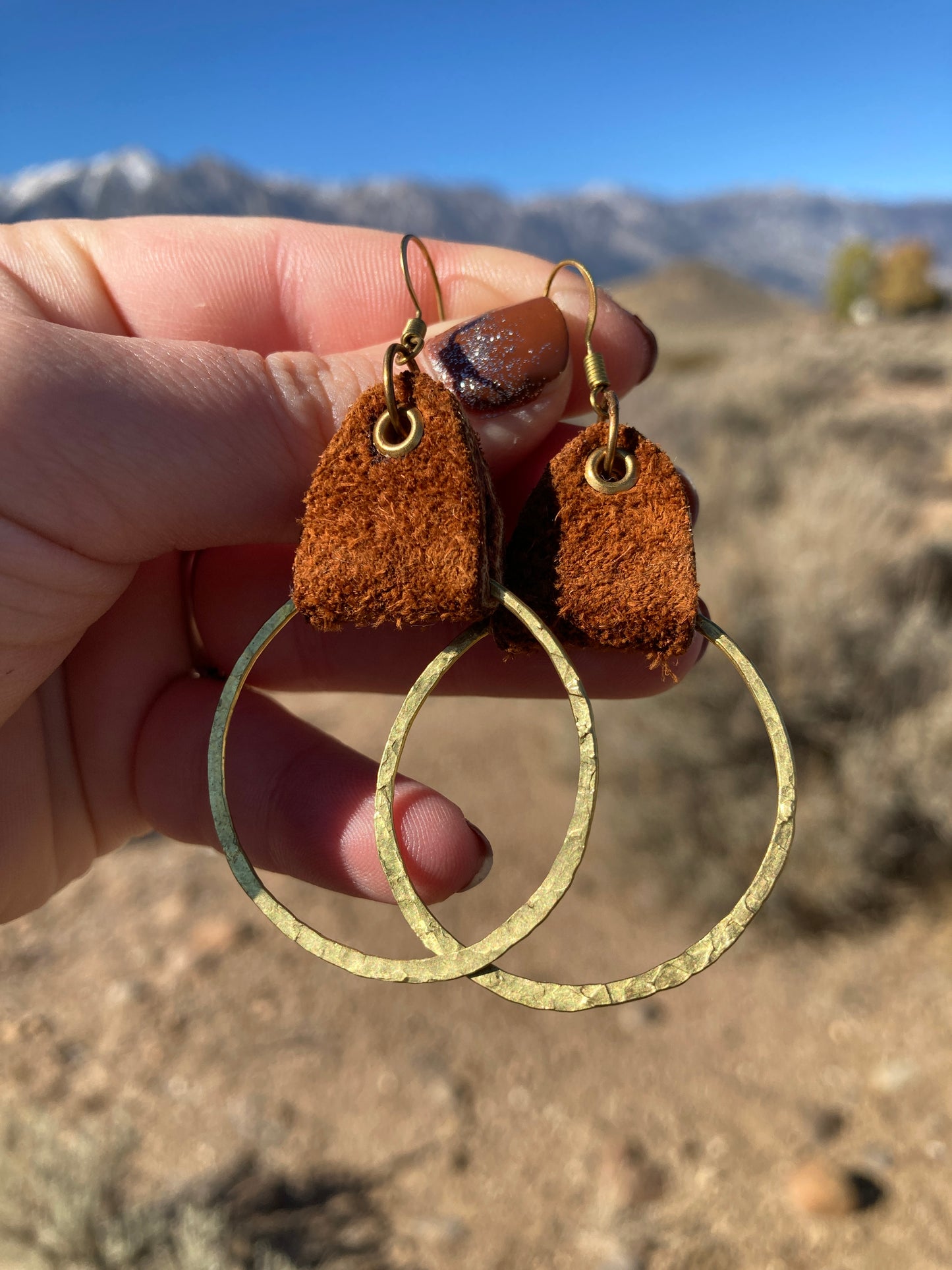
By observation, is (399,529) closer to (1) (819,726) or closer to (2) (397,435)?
(2) (397,435)

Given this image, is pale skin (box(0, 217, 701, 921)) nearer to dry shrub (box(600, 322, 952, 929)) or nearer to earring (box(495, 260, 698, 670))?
earring (box(495, 260, 698, 670))

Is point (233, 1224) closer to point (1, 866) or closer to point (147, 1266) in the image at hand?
point (147, 1266)

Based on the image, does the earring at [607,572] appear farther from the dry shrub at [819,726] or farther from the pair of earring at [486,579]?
the dry shrub at [819,726]

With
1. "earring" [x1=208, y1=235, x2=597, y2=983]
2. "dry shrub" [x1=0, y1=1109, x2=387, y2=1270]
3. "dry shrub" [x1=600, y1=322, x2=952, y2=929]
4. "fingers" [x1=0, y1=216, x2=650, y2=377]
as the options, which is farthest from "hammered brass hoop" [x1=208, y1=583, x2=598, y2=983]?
"dry shrub" [x1=600, y1=322, x2=952, y2=929]

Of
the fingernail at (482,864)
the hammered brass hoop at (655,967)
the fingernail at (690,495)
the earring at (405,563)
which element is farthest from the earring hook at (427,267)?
the fingernail at (482,864)

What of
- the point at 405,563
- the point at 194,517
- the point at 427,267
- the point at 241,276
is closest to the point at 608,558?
the point at 405,563
